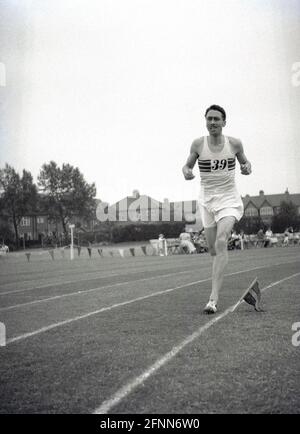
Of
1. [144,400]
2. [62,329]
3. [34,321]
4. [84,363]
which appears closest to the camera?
[144,400]

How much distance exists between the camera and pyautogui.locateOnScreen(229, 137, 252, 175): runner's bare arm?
6504 mm

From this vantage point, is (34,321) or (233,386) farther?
(34,321)

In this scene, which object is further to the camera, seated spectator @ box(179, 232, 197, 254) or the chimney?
the chimney

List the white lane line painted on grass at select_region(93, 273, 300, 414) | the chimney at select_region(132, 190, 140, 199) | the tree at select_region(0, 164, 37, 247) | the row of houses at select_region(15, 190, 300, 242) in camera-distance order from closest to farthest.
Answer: the white lane line painted on grass at select_region(93, 273, 300, 414)
the tree at select_region(0, 164, 37, 247)
the row of houses at select_region(15, 190, 300, 242)
the chimney at select_region(132, 190, 140, 199)

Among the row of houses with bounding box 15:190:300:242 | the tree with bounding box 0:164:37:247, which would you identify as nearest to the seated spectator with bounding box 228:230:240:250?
the row of houses with bounding box 15:190:300:242

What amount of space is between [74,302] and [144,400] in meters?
4.71

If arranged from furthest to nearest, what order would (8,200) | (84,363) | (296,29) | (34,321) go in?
(8,200) < (296,29) < (34,321) < (84,363)

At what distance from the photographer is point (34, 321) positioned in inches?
222

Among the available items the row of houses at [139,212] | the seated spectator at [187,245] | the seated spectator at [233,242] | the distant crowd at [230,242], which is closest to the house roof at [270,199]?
the row of houses at [139,212]

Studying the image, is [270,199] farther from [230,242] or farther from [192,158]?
[192,158]

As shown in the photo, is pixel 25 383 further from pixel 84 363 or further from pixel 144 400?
pixel 144 400

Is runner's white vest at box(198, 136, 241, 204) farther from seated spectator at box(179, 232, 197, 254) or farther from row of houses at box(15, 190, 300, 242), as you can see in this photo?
row of houses at box(15, 190, 300, 242)

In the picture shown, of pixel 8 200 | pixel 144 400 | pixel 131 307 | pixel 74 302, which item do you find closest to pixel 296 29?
pixel 131 307

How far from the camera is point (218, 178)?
21.4 feet
